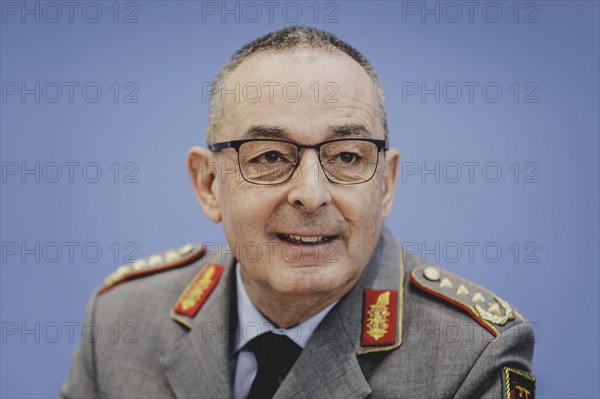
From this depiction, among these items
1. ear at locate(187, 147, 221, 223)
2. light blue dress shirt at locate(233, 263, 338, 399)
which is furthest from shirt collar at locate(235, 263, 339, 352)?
ear at locate(187, 147, 221, 223)

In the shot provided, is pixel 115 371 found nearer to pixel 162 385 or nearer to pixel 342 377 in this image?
pixel 162 385

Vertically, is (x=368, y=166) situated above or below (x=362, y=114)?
below

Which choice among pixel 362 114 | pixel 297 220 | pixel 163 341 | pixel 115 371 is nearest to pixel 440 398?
pixel 297 220

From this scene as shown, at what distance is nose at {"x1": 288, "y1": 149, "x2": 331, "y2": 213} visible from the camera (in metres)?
1.54

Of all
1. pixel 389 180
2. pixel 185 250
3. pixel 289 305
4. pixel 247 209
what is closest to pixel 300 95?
pixel 247 209

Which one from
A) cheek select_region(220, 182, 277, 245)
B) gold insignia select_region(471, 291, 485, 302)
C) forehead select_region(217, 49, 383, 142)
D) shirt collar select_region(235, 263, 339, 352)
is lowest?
shirt collar select_region(235, 263, 339, 352)

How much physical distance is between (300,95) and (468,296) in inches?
27.6

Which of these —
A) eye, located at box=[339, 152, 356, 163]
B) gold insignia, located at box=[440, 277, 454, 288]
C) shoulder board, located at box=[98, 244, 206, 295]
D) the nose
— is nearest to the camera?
the nose

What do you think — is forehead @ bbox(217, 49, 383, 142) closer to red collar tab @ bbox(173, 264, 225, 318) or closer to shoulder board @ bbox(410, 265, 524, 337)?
shoulder board @ bbox(410, 265, 524, 337)

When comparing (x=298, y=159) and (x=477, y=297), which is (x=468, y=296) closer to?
(x=477, y=297)

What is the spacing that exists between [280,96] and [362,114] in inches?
9.1

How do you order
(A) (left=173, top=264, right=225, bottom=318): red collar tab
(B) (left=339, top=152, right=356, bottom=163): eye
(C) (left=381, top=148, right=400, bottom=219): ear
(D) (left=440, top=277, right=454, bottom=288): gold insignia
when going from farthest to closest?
1. (A) (left=173, top=264, right=225, bottom=318): red collar tab
2. (C) (left=381, top=148, right=400, bottom=219): ear
3. (D) (left=440, top=277, right=454, bottom=288): gold insignia
4. (B) (left=339, top=152, right=356, bottom=163): eye

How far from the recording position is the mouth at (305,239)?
1.61m

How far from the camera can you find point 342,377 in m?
1.66
